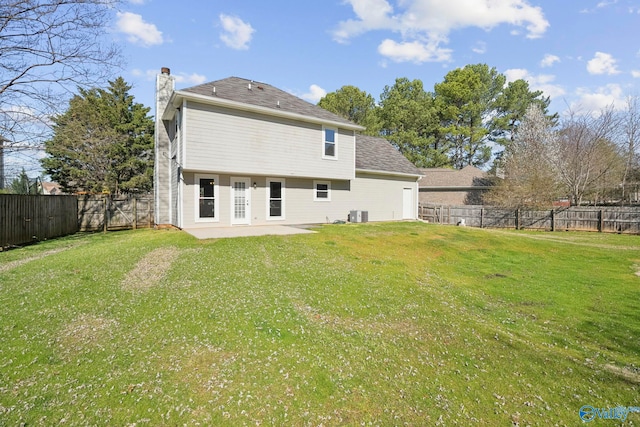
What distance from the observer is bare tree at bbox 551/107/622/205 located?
70.8ft

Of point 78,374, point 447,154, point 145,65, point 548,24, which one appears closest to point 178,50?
point 145,65

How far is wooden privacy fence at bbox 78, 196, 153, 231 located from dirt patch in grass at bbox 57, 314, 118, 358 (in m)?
13.4

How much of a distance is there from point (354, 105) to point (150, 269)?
3448cm

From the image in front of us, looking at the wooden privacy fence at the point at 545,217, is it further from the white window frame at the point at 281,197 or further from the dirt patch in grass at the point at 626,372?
the dirt patch in grass at the point at 626,372

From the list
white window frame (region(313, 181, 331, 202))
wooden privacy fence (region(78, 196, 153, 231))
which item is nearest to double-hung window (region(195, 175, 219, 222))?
white window frame (region(313, 181, 331, 202))

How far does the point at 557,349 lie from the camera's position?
4379mm

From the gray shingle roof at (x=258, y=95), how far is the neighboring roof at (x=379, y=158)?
3849 millimetres

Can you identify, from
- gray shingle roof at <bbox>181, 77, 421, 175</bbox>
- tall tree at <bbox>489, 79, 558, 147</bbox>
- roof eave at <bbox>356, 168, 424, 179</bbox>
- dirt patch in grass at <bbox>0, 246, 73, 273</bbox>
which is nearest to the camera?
dirt patch in grass at <bbox>0, 246, 73, 273</bbox>

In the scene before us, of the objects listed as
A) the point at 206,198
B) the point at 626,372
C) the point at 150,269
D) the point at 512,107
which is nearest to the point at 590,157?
the point at 512,107

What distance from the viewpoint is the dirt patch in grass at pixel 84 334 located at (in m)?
3.97

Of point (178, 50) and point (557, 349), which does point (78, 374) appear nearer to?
point (557, 349)

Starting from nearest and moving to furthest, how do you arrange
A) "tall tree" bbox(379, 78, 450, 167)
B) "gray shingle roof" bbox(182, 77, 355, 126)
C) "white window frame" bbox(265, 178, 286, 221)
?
1. "gray shingle roof" bbox(182, 77, 355, 126)
2. "white window frame" bbox(265, 178, 286, 221)
3. "tall tree" bbox(379, 78, 450, 167)

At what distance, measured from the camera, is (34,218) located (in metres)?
12.5

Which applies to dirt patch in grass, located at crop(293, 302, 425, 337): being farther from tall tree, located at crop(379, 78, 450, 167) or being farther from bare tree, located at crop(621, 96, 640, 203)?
tall tree, located at crop(379, 78, 450, 167)
